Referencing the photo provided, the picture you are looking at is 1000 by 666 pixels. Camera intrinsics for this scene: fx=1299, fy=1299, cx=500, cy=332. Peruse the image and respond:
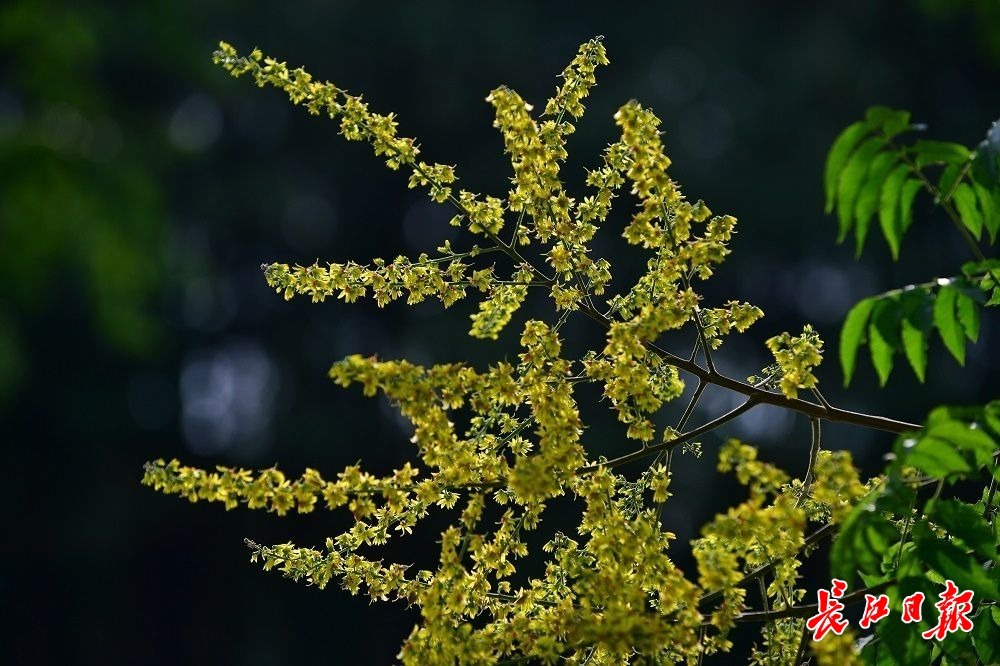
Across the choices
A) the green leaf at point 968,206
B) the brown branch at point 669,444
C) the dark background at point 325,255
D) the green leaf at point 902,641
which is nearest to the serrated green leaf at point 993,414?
the green leaf at point 902,641

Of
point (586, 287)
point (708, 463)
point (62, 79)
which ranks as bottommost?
point (586, 287)

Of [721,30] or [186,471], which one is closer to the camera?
[186,471]

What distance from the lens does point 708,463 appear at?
13.9 metres

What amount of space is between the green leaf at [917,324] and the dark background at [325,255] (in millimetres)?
13528

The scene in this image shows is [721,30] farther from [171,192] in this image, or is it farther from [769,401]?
[769,401]

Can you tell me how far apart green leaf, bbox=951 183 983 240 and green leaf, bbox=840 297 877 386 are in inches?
14.0

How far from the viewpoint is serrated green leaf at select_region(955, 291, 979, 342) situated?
1.97 meters

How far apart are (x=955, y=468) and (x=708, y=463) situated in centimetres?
1234

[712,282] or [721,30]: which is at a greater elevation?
[721,30]

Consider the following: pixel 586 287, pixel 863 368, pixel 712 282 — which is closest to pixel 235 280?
pixel 712 282

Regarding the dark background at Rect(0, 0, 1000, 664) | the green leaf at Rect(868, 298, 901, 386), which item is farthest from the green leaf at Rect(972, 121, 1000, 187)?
the dark background at Rect(0, 0, 1000, 664)

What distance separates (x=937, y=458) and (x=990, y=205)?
574mm

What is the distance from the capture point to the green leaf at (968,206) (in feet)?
7.16

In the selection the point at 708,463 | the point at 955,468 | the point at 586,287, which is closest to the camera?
the point at 955,468
